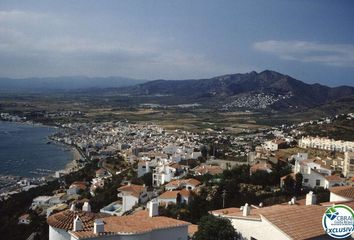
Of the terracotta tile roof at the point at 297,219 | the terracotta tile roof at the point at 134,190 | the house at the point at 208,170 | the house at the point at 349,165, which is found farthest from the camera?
the house at the point at 349,165

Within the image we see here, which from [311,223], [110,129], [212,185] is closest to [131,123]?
[110,129]

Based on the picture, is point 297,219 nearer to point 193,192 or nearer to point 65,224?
point 65,224

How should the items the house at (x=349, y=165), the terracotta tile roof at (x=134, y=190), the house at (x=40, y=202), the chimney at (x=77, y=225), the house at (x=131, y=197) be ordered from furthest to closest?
the house at (x=40, y=202) < the house at (x=349, y=165) < the terracotta tile roof at (x=134, y=190) < the house at (x=131, y=197) < the chimney at (x=77, y=225)

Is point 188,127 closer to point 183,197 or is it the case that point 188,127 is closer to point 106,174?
Answer: point 106,174

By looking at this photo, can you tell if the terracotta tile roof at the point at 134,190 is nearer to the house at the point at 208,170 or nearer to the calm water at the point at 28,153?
the house at the point at 208,170

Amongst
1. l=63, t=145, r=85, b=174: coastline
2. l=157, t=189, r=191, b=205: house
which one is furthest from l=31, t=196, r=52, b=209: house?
l=63, t=145, r=85, b=174: coastline

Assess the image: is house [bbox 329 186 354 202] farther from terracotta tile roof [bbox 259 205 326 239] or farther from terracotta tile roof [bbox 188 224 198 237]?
terracotta tile roof [bbox 188 224 198 237]

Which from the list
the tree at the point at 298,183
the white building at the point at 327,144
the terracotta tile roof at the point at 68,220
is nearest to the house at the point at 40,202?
the tree at the point at 298,183
